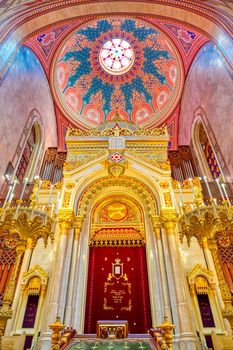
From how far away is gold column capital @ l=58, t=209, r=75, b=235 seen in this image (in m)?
8.77

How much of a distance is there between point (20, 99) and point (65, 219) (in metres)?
7.13

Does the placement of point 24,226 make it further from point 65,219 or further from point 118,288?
point 118,288

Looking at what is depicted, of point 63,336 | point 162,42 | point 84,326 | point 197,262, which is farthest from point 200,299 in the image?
point 162,42

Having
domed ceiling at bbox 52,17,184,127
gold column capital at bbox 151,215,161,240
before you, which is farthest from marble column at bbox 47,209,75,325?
domed ceiling at bbox 52,17,184,127

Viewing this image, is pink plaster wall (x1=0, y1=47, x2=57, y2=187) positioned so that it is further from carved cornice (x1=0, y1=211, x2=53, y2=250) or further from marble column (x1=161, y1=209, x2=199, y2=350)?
marble column (x1=161, y1=209, x2=199, y2=350)

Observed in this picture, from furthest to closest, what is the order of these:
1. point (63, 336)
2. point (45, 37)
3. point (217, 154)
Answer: point (45, 37), point (217, 154), point (63, 336)

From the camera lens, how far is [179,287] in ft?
24.1

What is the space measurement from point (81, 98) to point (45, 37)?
5578mm

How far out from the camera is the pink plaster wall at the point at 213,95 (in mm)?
10516

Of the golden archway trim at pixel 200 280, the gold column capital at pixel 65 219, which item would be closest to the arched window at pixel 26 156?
the gold column capital at pixel 65 219

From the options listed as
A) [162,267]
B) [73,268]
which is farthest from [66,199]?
[162,267]

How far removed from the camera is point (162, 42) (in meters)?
17.0

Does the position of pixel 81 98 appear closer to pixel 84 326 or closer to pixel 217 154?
pixel 217 154

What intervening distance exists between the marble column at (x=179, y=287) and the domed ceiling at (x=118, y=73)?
9942 millimetres
